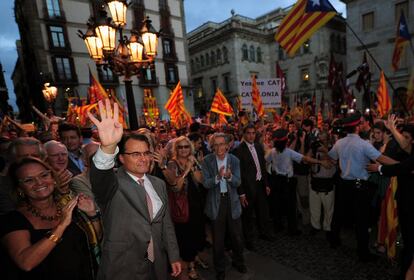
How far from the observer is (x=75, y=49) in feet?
83.3

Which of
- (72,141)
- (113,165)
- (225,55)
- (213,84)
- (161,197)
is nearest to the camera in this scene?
(113,165)

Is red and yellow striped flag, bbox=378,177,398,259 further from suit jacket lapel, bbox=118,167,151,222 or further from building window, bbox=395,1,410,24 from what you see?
building window, bbox=395,1,410,24

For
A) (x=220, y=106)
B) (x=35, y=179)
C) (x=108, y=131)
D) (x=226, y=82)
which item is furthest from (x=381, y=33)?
(x=35, y=179)

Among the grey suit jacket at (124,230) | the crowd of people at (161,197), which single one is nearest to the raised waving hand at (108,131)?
the crowd of people at (161,197)

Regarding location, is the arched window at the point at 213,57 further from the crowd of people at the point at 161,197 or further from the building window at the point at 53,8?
the crowd of people at the point at 161,197

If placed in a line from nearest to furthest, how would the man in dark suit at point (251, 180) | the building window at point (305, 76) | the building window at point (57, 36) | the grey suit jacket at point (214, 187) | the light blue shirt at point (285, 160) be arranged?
the grey suit jacket at point (214, 187)
the man in dark suit at point (251, 180)
the light blue shirt at point (285, 160)
the building window at point (57, 36)
the building window at point (305, 76)

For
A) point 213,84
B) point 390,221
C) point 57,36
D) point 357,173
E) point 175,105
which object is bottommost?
point 390,221

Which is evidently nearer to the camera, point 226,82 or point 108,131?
point 108,131

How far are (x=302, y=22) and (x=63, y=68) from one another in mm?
25599

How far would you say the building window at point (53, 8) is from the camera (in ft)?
78.8

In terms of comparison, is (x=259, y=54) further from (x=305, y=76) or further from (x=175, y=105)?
(x=175, y=105)

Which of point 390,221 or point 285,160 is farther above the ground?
point 285,160

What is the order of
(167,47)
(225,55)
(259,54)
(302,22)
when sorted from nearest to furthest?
(302,22) < (167,47) < (225,55) < (259,54)

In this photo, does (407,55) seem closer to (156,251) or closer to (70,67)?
(156,251)
